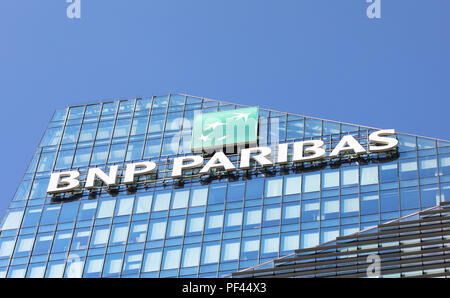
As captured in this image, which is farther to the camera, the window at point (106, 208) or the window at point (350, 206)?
the window at point (106, 208)

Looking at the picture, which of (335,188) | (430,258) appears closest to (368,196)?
(335,188)

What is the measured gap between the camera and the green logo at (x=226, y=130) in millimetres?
80938

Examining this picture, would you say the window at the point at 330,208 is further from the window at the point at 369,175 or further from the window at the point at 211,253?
the window at the point at 211,253

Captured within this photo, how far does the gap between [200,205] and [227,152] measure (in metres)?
6.21

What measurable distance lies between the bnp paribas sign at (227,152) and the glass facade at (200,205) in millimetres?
711

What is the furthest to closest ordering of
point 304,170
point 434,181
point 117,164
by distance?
point 117,164 < point 304,170 < point 434,181

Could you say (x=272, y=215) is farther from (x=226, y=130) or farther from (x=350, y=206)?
(x=226, y=130)

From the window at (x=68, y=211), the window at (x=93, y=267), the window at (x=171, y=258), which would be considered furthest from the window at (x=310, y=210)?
the window at (x=68, y=211)

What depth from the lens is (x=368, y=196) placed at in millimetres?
72750

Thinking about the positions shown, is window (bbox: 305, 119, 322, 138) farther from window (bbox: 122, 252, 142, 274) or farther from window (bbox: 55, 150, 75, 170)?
window (bbox: 55, 150, 75, 170)
